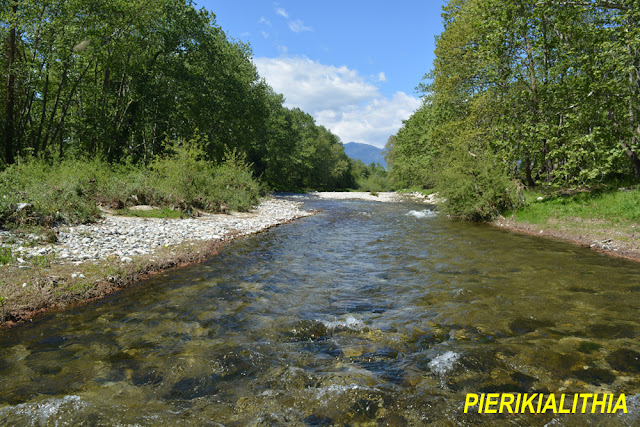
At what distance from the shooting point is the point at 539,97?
60.6ft

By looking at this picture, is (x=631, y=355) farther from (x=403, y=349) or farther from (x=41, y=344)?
(x=41, y=344)

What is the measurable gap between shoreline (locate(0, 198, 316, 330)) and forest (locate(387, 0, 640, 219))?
16068 mm

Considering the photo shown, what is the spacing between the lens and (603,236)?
1338 cm

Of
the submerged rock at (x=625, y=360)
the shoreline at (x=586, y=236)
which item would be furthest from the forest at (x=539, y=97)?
the submerged rock at (x=625, y=360)

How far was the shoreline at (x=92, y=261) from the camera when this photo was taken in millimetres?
6582

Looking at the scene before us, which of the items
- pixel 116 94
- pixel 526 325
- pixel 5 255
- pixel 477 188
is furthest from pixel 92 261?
pixel 116 94

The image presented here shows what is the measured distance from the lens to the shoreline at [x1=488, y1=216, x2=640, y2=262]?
38.3 ft

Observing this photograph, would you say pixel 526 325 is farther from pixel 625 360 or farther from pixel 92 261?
pixel 92 261

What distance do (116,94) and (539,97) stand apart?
3348 cm

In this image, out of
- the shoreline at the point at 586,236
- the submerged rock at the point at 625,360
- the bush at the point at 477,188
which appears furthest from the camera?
the bush at the point at 477,188

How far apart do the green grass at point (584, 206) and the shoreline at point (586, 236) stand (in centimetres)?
67

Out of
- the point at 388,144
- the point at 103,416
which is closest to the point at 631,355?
the point at 103,416

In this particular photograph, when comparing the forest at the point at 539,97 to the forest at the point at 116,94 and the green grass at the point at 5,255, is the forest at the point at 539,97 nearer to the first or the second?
the forest at the point at 116,94

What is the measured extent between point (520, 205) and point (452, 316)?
1574cm
